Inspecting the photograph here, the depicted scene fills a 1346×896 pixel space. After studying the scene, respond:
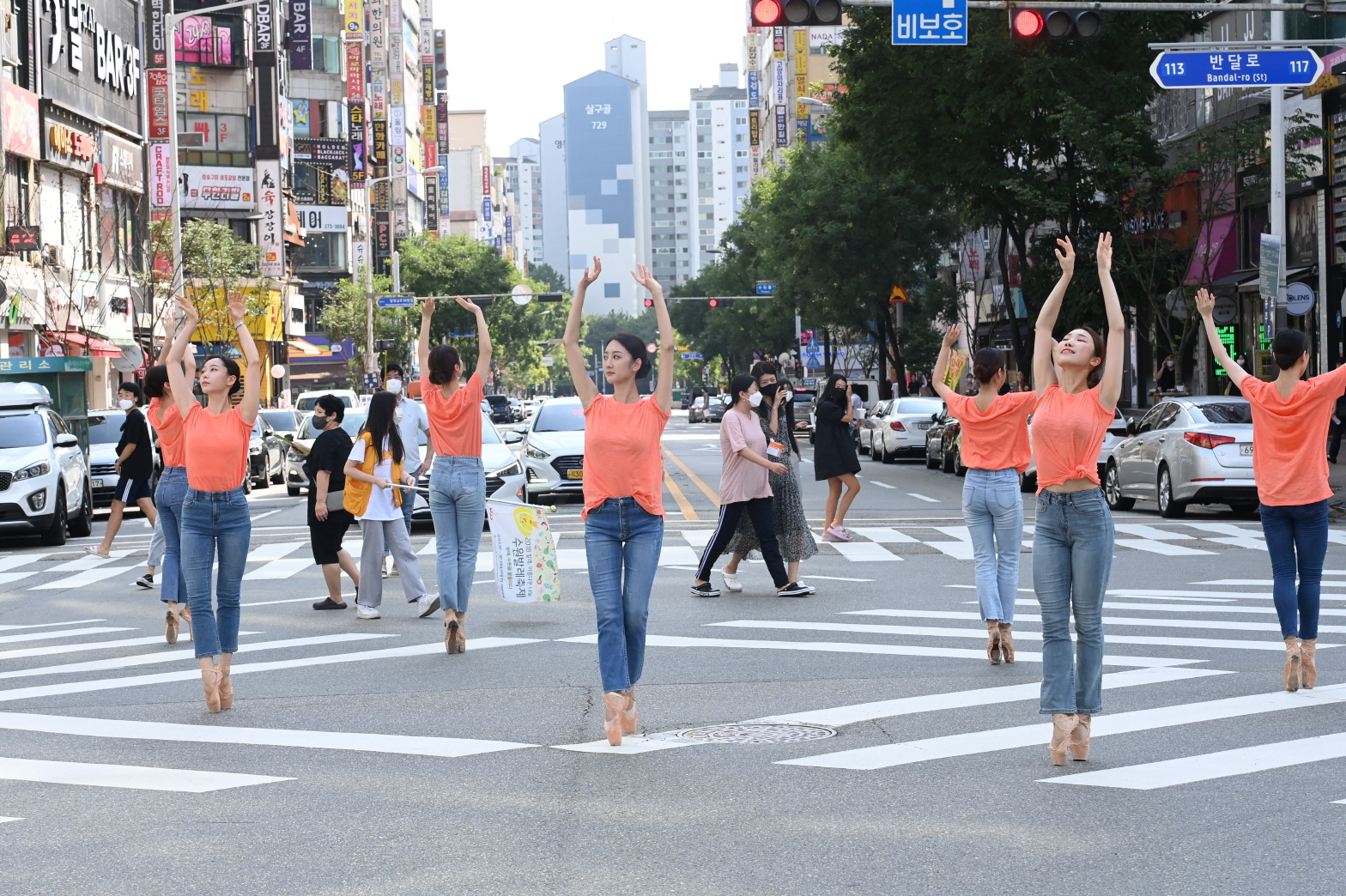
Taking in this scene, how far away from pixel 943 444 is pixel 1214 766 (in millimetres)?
26300

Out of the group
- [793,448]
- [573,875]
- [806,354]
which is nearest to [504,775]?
[573,875]

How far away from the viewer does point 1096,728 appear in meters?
7.67

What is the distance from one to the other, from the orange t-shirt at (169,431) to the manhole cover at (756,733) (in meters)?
4.27

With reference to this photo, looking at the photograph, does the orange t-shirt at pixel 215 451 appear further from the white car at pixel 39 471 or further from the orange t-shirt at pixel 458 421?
the white car at pixel 39 471

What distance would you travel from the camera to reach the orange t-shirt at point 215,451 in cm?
870

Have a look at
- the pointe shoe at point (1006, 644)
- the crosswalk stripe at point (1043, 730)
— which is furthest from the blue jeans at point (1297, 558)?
the pointe shoe at point (1006, 644)

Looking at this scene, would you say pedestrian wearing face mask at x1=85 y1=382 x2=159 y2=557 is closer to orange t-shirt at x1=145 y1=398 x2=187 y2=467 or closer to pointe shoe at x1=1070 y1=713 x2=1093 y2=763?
orange t-shirt at x1=145 y1=398 x2=187 y2=467

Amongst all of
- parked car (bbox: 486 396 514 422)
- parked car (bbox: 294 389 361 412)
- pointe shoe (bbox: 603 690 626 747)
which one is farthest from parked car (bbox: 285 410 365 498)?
parked car (bbox: 486 396 514 422)

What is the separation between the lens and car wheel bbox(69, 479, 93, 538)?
21.6 meters

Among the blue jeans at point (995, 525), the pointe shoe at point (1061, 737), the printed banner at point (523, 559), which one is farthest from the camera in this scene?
the printed banner at point (523, 559)

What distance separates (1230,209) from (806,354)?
4340 cm

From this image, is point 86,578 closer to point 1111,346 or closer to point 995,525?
point 995,525

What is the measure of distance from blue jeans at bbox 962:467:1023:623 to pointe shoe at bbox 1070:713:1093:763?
3.00 m

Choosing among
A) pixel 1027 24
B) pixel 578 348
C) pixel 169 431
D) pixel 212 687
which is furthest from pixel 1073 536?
pixel 1027 24
